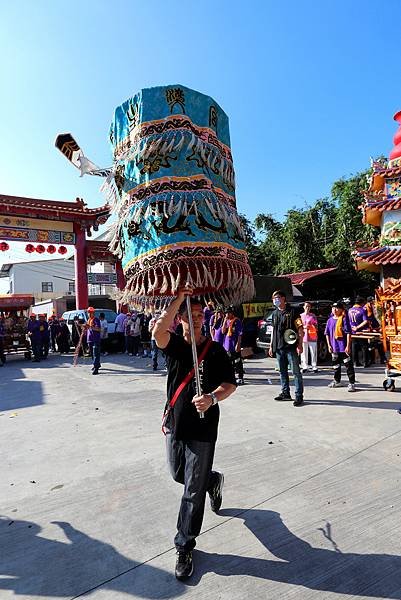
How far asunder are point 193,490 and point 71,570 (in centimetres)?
89

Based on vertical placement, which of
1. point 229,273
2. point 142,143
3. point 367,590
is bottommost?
point 367,590

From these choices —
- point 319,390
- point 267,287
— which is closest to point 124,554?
point 319,390

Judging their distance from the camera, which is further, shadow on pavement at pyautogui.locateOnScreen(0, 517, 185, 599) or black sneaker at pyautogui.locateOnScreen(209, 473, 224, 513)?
black sneaker at pyautogui.locateOnScreen(209, 473, 224, 513)

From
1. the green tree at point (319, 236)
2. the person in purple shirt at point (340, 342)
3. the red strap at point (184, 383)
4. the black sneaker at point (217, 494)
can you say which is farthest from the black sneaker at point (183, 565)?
the green tree at point (319, 236)

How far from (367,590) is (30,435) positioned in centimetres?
447

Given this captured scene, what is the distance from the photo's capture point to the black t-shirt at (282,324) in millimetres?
6556

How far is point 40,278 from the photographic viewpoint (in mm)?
48969

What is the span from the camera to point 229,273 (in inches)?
113

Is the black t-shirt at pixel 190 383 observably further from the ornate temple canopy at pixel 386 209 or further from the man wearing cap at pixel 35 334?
the ornate temple canopy at pixel 386 209

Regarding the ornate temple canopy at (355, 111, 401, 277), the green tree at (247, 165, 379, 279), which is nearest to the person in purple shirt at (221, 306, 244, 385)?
the ornate temple canopy at (355, 111, 401, 277)

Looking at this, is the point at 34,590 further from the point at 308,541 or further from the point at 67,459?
the point at 67,459

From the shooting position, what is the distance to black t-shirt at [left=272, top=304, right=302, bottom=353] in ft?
21.5

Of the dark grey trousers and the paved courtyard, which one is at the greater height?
the dark grey trousers

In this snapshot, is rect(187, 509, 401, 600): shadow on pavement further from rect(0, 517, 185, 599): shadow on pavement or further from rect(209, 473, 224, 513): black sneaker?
rect(209, 473, 224, 513): black sneaker
